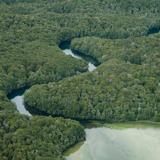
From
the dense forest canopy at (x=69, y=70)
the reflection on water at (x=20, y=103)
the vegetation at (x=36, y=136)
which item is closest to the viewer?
the vegetation at (x=36, y=136)

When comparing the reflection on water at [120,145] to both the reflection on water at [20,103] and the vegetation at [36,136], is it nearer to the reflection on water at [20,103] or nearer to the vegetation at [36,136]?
the vegetation at [36,136]

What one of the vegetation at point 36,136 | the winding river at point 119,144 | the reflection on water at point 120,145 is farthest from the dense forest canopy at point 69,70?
the reflection on water at point 120,145

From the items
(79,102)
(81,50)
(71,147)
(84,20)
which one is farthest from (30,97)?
(84,20)

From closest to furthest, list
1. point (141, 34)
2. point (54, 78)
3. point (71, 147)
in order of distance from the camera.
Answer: point (71, 147) → point (54, 78) → point (141, 34)

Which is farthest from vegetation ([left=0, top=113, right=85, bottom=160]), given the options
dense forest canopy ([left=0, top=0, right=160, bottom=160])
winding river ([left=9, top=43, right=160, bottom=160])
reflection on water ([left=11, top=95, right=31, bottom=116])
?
reflection on water ([left=11, top=95, right=31, bottom=116])

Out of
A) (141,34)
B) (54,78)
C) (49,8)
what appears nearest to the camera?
(54,78)

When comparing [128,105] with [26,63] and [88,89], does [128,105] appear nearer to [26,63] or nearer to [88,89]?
[88,89]

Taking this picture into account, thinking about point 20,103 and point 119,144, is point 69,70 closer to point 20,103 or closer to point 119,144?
point 20,103

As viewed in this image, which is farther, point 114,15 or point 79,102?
point 114,15
